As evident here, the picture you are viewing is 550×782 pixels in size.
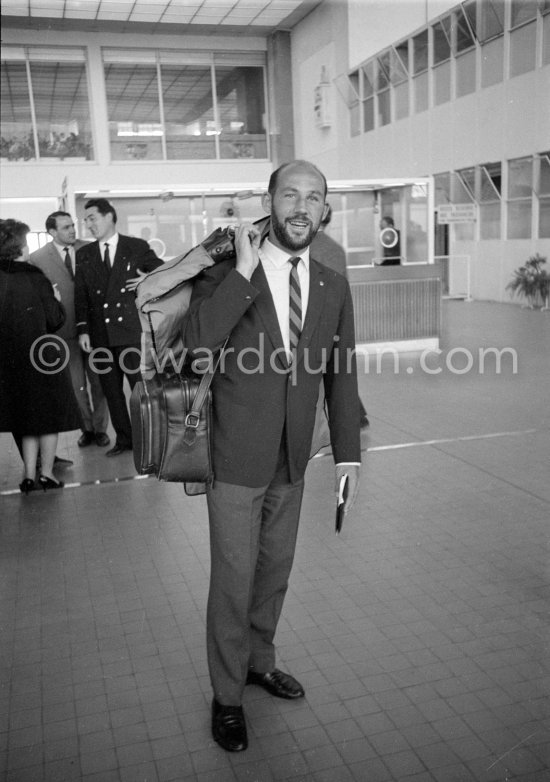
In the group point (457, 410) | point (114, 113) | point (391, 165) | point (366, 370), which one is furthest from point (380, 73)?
point (457, 410)

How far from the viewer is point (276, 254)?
2.36 meters

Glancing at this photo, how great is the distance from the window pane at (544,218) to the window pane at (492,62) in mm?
2464

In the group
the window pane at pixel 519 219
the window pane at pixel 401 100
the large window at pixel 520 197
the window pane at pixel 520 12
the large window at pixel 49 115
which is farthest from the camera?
the large window at pixel 49 115

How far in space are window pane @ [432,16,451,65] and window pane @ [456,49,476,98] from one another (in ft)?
1.13

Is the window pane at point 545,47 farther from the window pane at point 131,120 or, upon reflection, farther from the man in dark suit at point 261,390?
the window pane at point 131,120

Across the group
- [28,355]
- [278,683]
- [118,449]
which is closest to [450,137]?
[118,449]

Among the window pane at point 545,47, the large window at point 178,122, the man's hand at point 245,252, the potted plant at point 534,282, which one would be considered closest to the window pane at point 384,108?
the large window at point 178,122

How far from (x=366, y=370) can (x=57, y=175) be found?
1492 cm

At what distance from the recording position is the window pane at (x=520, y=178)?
14.8 meters

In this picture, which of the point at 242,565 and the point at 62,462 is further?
the point at 62,462

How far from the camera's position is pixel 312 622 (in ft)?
10.5

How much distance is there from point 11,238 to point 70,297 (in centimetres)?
148

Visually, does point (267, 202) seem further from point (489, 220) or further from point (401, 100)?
point (401, 100)

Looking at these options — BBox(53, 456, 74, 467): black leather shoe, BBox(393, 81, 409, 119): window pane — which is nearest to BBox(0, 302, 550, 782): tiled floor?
BBox(53, 456, 74, 467): black leather shoe
